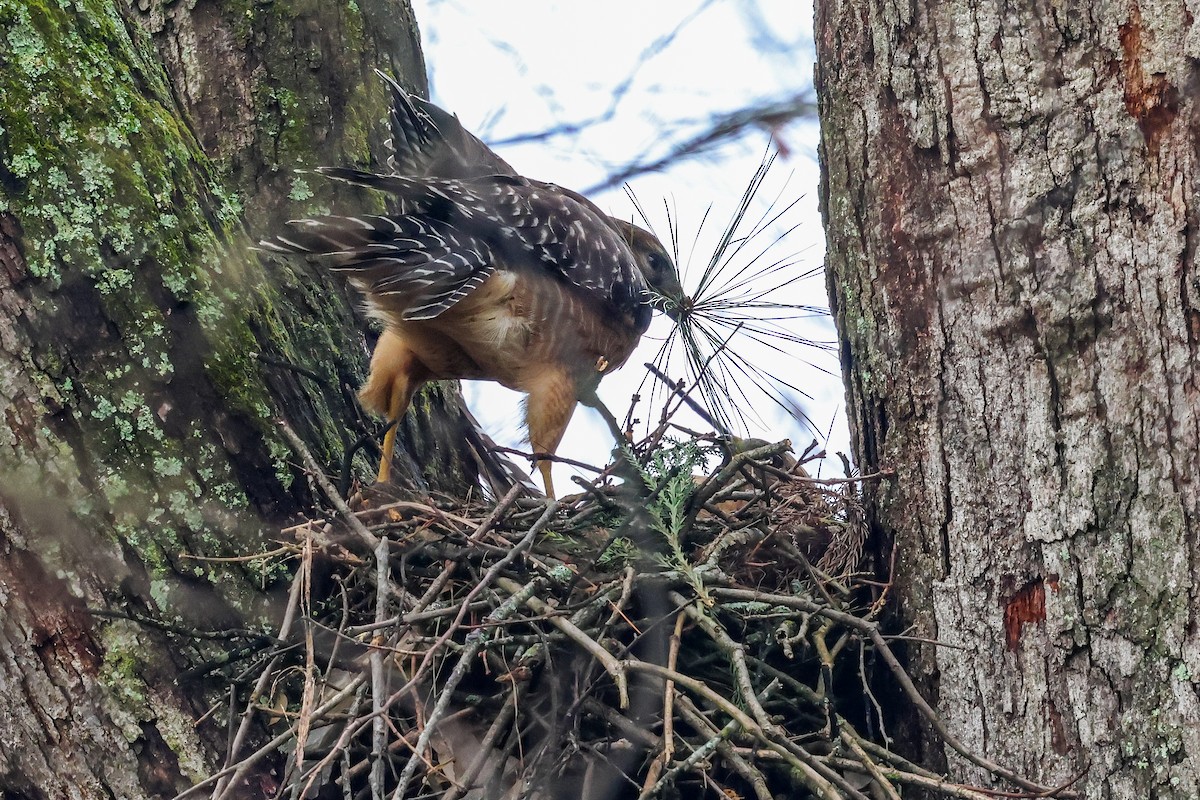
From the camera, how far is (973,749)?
7.32 ft

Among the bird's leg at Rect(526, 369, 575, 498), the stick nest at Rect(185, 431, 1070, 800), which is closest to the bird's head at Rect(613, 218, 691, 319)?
the bird's leg at Rect(526, 369, 575, 498)

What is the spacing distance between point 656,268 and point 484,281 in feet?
4.41

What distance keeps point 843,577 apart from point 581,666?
0.64 m

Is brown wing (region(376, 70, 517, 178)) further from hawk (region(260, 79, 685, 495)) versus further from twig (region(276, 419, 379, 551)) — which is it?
twig (region(276, 419, 379, 551))

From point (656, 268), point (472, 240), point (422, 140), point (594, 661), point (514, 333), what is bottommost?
point (594, 661)

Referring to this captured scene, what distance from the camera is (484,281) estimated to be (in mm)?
3420

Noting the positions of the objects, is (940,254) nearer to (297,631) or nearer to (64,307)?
(297,631)

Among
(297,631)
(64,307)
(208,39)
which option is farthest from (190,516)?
(208,39)

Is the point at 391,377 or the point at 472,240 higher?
the point at 472,240

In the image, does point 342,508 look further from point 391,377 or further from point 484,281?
point 391,377

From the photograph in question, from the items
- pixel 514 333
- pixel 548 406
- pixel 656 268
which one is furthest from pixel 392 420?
pixel 656 268

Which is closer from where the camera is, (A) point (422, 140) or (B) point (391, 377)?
(B) point (391, 377)

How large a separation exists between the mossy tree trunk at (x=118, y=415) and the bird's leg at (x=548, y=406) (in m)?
1.19

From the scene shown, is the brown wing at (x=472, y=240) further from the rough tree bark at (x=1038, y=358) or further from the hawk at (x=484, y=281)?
the rough tree bark at (x=1038, y=358)
